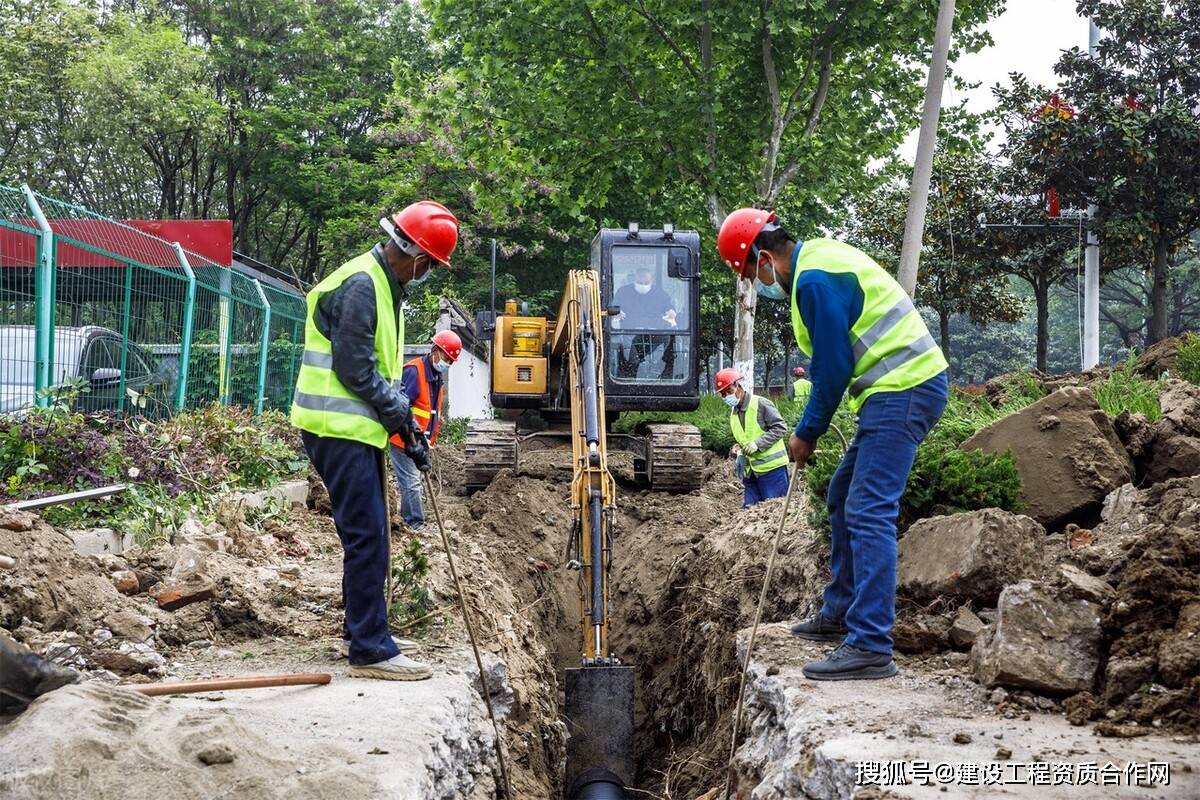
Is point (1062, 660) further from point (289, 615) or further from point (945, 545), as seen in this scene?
point (289, 615)

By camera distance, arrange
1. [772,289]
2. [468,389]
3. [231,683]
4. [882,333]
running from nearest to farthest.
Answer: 1. [231,683]
2. [882,333]
3. [772,289]
4. [468,389]

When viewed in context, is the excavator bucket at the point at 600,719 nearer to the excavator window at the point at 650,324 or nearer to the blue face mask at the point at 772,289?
the blue face mask at the point at 772,289

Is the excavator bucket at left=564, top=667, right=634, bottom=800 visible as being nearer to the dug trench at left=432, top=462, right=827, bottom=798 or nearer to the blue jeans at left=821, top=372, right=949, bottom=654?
the dug trench at left=432, top=462, right=827, bottom=798

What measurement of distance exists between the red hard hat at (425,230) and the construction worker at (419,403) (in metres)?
4.04

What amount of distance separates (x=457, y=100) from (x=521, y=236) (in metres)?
10.8

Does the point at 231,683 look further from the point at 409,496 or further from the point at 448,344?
the point at 448,344

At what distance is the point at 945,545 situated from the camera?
5.88m

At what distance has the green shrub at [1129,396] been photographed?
7750 millimetres

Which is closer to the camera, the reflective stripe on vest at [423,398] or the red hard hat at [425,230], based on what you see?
the red hard hat at [425,230]

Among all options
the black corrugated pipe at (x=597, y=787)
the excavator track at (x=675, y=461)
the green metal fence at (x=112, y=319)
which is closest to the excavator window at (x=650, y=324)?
the excavator track at (x=675, y=461)

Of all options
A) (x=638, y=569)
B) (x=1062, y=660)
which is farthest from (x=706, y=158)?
(x=1062, y=660)

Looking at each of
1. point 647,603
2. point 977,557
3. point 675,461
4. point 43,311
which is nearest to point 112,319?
point 43,311

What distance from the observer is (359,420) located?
544 cm

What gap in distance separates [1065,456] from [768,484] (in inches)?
201
